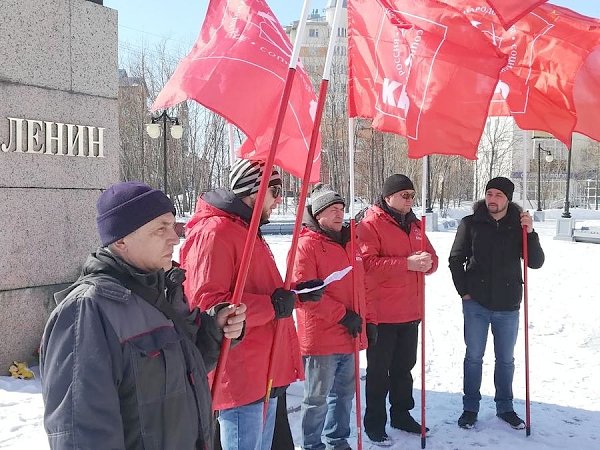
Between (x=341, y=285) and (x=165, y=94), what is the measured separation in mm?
1751

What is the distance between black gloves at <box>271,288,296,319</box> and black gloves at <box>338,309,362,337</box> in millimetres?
1062

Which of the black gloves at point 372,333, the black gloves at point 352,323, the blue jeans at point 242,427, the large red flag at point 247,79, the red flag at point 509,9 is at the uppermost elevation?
the red flag at point 509,9

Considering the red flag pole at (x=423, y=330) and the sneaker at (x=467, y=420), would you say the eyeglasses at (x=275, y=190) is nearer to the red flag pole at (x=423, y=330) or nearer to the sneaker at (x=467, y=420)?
the red flag pole at (x=423, y=330)

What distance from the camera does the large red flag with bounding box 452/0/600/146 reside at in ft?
13.4

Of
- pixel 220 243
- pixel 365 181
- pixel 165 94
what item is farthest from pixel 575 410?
pixel 365 181

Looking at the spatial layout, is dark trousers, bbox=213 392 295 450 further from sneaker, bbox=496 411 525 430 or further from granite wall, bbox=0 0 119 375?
granite wall, bbox=0 0 119 375

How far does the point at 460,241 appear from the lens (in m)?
4.65

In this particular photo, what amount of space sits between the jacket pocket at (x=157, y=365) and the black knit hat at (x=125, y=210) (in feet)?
1.11

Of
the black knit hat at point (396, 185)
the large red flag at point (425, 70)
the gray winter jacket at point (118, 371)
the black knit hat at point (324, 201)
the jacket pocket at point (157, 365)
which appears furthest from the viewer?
the black knit hat at point (396, 185)

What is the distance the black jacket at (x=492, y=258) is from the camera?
14.5 feet

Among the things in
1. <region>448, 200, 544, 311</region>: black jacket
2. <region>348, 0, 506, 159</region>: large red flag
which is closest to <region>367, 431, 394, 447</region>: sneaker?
<region>448, 200, 544, 311</region>: black jacket

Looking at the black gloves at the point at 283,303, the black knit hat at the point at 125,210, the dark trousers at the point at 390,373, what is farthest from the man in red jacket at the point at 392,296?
the black knit hat at the point at 125,210

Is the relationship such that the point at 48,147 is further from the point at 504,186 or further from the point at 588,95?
the point at 588,95

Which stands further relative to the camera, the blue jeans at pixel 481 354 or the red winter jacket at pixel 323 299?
the blue jeans at pixel 481 354
